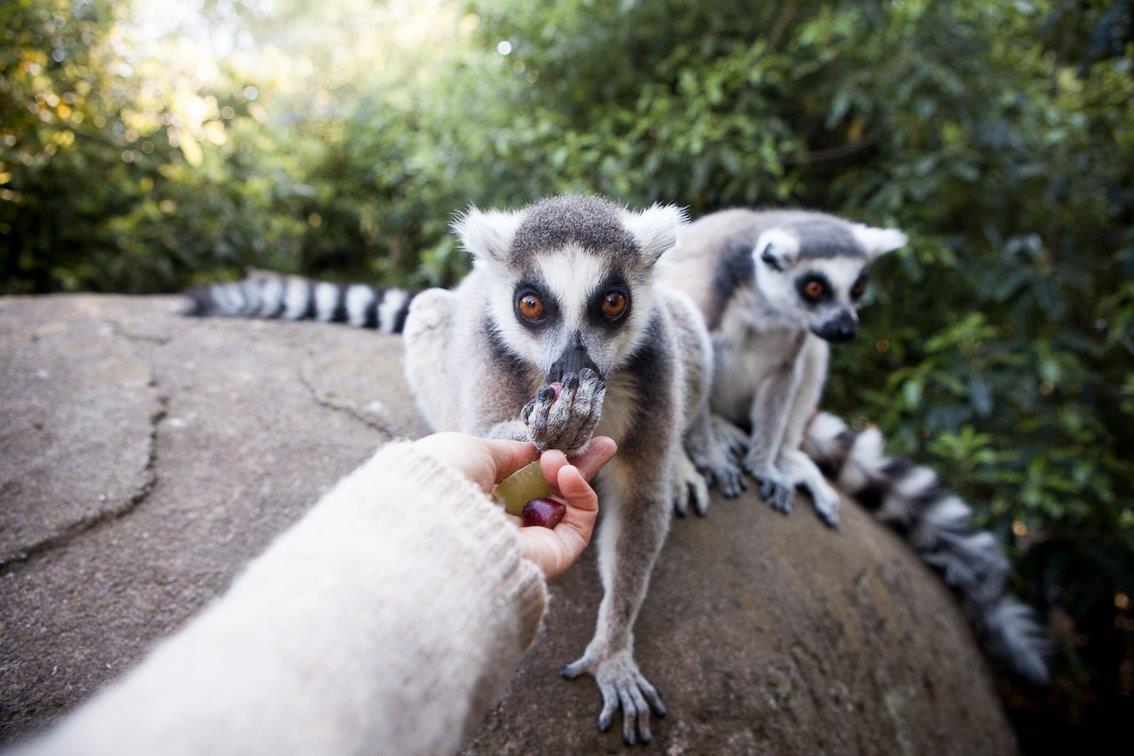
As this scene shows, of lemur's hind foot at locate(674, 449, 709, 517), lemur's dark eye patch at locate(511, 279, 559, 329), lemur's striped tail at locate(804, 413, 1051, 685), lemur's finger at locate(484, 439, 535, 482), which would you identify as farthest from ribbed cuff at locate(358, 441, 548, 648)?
lemur's striped tail at locate(804, 413, 1051, 685)

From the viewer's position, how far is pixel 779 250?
3484mm

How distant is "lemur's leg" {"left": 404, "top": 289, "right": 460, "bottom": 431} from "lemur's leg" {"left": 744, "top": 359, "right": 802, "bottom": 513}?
1716mm

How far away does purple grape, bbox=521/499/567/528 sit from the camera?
1.80 m

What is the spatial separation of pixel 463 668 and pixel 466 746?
1.14 meters

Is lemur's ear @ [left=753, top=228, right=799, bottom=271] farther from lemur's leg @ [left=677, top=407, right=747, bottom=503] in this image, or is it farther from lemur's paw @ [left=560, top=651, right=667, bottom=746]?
lemur's paw @ [left=560, top=651, right=667, bottom=746]

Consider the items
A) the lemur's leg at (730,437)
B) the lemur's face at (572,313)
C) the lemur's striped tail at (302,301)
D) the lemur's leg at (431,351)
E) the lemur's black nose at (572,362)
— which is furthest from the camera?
the lemur's striped tail at (302,301)

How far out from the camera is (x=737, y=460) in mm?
3637

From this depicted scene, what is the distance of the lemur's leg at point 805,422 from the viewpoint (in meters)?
3.56

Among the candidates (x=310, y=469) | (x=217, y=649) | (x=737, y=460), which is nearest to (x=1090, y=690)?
(x=737, y=460)

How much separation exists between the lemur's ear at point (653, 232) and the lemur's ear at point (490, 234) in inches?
17.7

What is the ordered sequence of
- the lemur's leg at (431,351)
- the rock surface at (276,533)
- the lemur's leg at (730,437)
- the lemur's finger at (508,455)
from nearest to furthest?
the lemur's finger at (508,455)
the rock surface at (276,533)
the lemur's leg at (431,351)
the lemur's leg at (730,437)

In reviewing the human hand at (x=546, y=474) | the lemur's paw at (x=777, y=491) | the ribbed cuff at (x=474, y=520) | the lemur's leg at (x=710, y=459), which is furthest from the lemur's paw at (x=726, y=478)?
the ribbed cuff at (x=474, y=520)

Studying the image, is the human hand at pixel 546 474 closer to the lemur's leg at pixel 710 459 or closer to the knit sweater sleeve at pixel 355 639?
the knit sweater sleeve at pixel 355 639

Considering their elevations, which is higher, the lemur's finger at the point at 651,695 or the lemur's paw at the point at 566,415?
the lemur's paw at the point at 566,415
